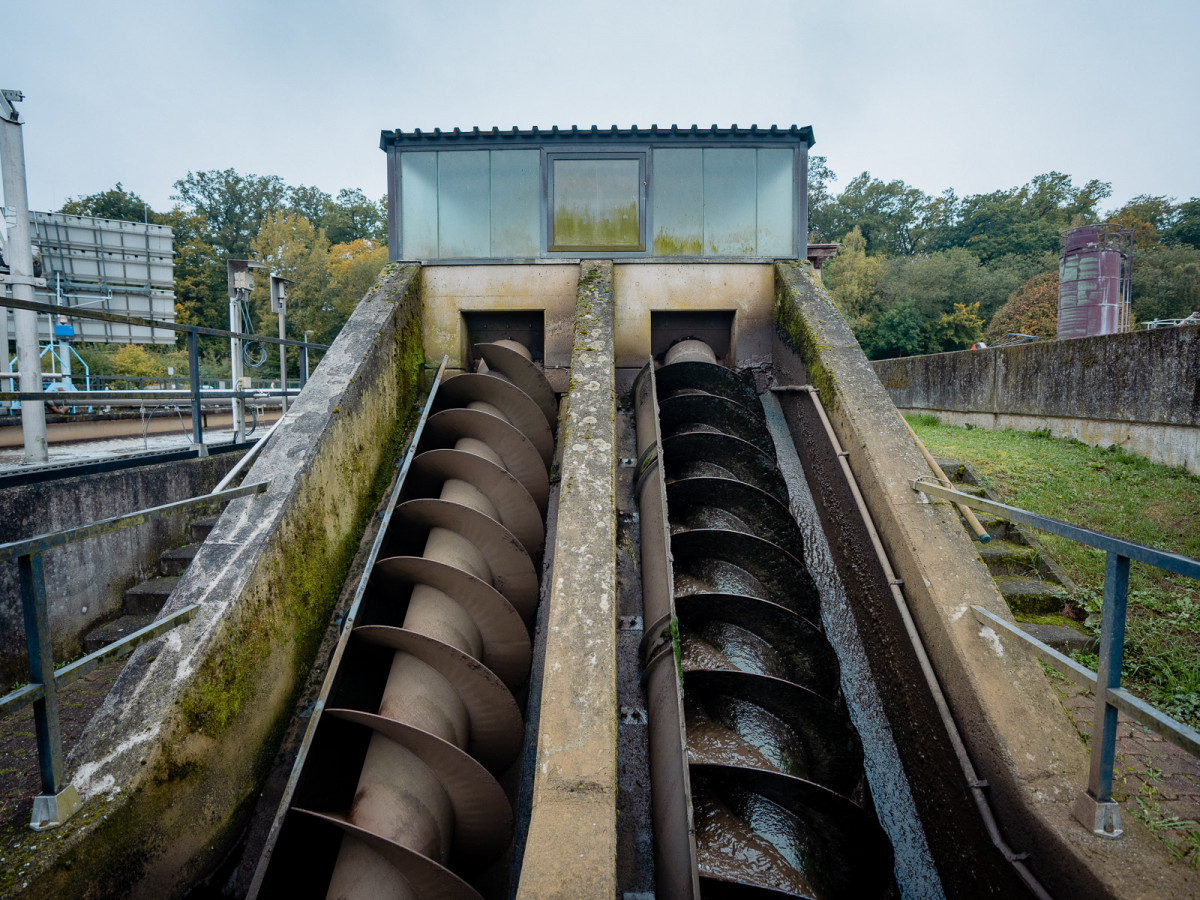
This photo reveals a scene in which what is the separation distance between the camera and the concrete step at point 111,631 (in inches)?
157

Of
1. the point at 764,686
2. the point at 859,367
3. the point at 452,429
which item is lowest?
the point at 764,686

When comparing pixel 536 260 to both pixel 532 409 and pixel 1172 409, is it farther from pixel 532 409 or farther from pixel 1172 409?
pixel 1172 409

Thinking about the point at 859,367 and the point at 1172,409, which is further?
the point at 1172,409

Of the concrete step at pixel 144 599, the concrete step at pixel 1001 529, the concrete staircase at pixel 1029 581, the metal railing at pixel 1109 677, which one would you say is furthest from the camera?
the concrete step at pixel 1001 529

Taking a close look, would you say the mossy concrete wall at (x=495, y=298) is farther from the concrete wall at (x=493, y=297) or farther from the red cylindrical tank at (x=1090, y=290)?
the red cylindrical tank at (x=1090, y=290)

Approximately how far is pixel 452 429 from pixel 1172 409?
7.88 metres

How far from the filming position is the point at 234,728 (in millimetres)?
2775

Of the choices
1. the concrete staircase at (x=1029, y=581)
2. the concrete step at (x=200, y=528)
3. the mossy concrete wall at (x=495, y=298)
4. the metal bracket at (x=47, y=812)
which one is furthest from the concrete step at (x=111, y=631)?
the concrete staircase at (x=1029, y=581)

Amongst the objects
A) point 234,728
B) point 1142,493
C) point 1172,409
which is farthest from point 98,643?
point 1172,409

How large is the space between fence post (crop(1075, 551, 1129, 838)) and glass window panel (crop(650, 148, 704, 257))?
4.85 metres

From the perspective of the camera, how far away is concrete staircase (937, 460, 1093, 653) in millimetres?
4426

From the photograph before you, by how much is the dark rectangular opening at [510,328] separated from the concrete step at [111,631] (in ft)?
11.2

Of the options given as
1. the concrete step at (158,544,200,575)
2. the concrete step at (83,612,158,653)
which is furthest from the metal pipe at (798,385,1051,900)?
the concrete step at (158,544,200,575)

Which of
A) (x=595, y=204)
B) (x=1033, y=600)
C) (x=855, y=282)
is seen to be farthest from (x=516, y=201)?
(x=855, y=282)
